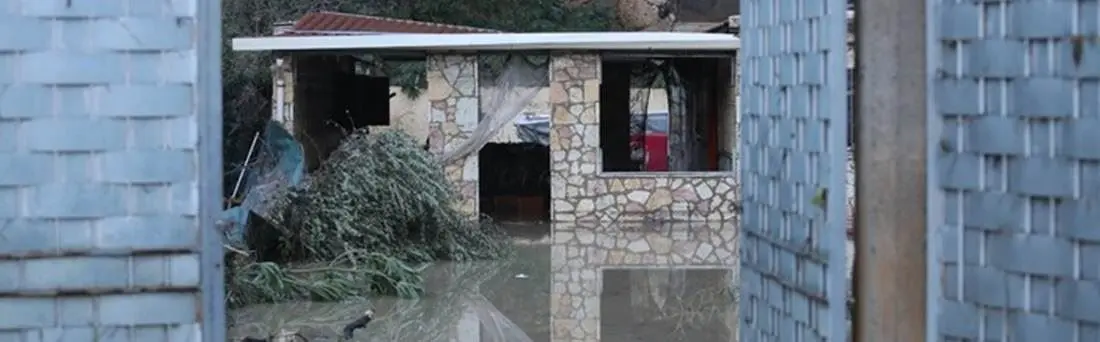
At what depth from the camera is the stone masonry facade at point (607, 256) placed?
10.6 meters

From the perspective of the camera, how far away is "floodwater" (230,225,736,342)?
9961 mm

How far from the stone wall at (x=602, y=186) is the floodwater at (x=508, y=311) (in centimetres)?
480

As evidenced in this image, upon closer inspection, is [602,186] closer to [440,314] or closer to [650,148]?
[650,148]

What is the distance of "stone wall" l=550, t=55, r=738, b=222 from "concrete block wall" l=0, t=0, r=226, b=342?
13.8 meters

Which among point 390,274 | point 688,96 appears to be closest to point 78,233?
→ point 390,274

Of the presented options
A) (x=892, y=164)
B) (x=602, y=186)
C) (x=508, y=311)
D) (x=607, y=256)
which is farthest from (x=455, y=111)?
(x=892, y=164)

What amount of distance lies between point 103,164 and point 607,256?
34.7ft

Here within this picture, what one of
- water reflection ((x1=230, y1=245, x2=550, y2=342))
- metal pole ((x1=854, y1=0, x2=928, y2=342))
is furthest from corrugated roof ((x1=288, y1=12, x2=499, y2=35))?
metal pole ((x1=854, y1=0, x2=928, y2=342))

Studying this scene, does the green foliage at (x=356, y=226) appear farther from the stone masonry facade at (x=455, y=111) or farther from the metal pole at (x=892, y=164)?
the metal pole at (x=892, y=164)

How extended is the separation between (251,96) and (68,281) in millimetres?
15540

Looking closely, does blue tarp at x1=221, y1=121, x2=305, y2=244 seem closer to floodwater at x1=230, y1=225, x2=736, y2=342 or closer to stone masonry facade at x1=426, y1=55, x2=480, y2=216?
floodwater at x1=230, y1=225, x2=736, y2=342

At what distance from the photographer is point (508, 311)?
11102 millimetres

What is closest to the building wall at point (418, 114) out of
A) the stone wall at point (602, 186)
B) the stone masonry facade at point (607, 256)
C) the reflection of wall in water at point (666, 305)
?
the stone wall at point (602, 186)

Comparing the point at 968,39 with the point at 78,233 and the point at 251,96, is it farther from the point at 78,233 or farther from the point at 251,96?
the point at 251,96
